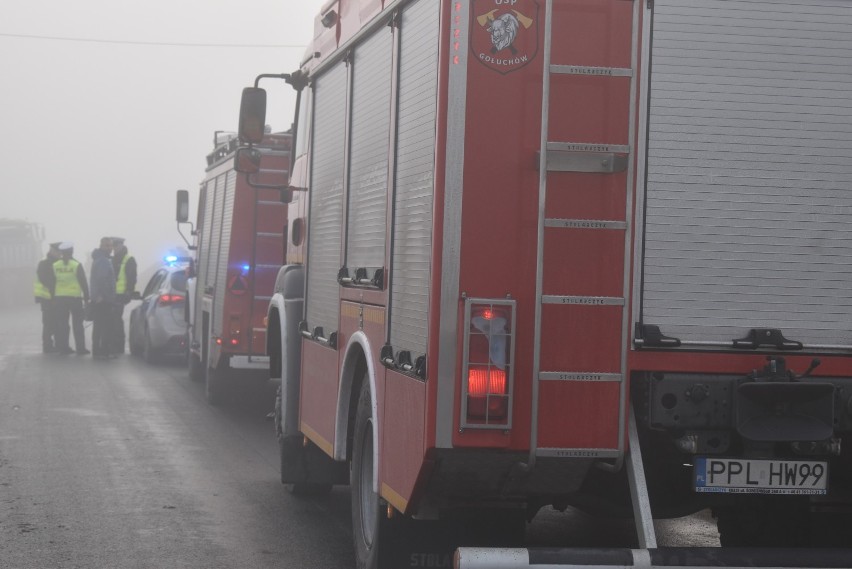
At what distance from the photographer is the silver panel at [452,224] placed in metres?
4.94

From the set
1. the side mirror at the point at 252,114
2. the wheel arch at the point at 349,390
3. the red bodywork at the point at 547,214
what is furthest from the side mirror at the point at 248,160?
the red bodywork at the point at 547,214

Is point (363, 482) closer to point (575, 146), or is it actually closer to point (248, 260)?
point (575, 146)

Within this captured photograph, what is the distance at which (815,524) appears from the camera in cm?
581

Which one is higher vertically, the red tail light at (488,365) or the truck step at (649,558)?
the red tail light at (488,365)

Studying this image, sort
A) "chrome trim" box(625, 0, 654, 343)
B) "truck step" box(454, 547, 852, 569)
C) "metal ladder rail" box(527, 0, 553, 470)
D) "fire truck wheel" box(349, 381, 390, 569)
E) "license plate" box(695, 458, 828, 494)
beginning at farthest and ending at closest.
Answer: "fire truck wheel" box(349, 381, 390, 569), "license plate" box(695, 458, 828, 494), "chrome trim" box(625, 0, 654, 343), "metal ladder rail" box(527, 0, 553, 470), "truck step" box(454, 547, 852, 569)

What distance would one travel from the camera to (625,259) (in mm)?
5062

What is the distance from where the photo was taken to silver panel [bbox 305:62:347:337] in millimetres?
7426

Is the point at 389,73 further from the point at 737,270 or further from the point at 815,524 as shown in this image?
the point at 815,524

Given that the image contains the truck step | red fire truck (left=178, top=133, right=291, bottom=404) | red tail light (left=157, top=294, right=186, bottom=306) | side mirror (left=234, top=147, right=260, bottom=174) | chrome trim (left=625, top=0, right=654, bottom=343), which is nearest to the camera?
the truck step

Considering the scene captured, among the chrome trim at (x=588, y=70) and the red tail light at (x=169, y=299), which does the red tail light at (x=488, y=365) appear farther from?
the red tail light at (x=169, y=299)

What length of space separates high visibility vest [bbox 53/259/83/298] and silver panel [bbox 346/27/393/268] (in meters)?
16.6

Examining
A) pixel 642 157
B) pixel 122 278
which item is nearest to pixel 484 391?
pixel 642 157

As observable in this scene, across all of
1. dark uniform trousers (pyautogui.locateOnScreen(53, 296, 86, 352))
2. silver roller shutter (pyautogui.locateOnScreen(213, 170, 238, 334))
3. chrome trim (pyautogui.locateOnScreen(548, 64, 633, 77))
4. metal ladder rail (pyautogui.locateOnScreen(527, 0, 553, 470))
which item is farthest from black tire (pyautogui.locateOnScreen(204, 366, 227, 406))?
chrome trim (pyautogui.locateOnScreen(548, 64, 633, 77))

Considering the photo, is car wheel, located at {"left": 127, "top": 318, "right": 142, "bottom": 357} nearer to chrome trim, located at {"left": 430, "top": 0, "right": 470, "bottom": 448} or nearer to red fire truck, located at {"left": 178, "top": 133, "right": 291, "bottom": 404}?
red fire truck, located at {"left": 178, "top": 133, "right": 291, "bottom": 404}
